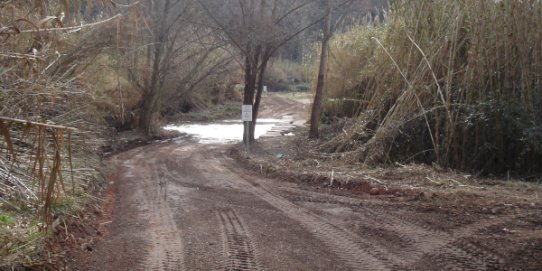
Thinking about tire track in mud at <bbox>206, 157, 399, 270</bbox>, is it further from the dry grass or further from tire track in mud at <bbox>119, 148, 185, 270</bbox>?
the dry grass

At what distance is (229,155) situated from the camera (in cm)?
1670

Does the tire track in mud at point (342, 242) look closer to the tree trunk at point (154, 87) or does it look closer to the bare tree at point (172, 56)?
the bare tree at point (172, 56)

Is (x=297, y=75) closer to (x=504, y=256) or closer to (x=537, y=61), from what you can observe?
(x=537, y=61)

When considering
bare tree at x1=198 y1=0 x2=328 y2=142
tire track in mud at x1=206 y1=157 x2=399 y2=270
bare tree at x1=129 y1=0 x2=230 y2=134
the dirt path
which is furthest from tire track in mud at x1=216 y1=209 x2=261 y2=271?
bare tree at x1=129 y1=0 x2=230 y2=134

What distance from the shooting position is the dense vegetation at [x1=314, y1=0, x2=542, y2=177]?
10469mm

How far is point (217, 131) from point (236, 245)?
2150 cm

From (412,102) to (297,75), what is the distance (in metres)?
53.4

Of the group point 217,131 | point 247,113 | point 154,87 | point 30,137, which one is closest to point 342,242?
point 30,137

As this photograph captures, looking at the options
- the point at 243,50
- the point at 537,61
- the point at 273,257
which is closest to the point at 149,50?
the point at 243,50

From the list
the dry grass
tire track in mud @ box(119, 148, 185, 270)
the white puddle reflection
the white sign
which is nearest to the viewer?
the dry grass

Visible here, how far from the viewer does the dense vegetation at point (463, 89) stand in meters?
10.5

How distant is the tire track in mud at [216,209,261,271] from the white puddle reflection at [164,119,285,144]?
565 inches

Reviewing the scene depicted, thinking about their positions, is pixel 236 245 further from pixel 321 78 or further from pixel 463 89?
pixel 321 78

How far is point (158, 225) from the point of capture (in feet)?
24.4
